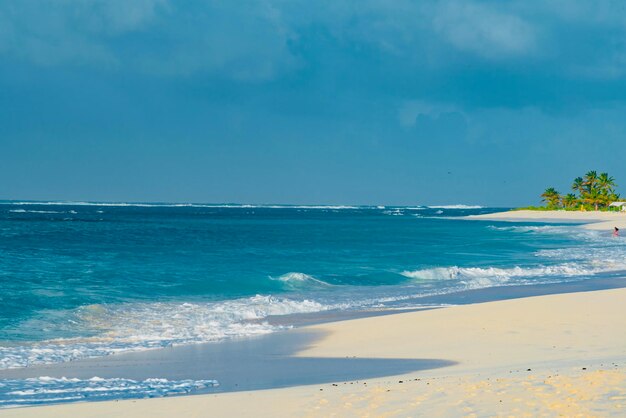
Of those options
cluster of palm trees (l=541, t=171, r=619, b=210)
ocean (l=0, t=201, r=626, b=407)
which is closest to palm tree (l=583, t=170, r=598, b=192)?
cluster of palm trees (l=541, t=171, r=619, b=210)

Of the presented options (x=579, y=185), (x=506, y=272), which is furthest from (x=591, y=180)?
(x=506, y=272)

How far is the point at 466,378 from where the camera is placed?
10.3 m

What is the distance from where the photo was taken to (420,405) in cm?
866

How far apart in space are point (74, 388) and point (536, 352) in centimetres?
832

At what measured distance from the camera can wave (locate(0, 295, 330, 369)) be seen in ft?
47.5

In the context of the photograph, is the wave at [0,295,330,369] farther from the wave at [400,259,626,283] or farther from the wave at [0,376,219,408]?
the wave at [400,259,626,283]

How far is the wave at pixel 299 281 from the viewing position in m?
29.2

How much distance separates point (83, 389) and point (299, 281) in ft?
64.4

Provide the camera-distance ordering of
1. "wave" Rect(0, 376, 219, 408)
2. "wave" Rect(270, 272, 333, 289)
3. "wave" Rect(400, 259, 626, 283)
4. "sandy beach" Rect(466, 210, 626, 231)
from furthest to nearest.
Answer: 1. "sandy beach" Rect(466, 210, 626, 231)
2. "wave" Rect(400, 259, 626, 283)
3. "wave" Rect(270, 272, 333, 289)
4. "wave" Rect(0, 376, 219, 408)

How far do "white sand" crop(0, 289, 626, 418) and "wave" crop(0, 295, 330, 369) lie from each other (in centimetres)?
328

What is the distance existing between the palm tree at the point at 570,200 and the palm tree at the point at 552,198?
8.50 feet

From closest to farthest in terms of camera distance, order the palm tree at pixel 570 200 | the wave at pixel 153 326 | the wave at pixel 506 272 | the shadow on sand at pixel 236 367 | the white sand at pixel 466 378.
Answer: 1. the white sand at pixel 466 378
2. the shadow on sand at pixel 236 367
3. the wave at pixel 153 326
4. the wave at pixel 506 272
5. the palm tree at pixel 570 200

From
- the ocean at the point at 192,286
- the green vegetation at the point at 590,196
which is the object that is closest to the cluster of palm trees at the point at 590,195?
the green vegetation at the point at 590,196

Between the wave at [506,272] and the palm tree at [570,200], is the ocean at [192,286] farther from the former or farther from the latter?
the palm tree at [570,200]
